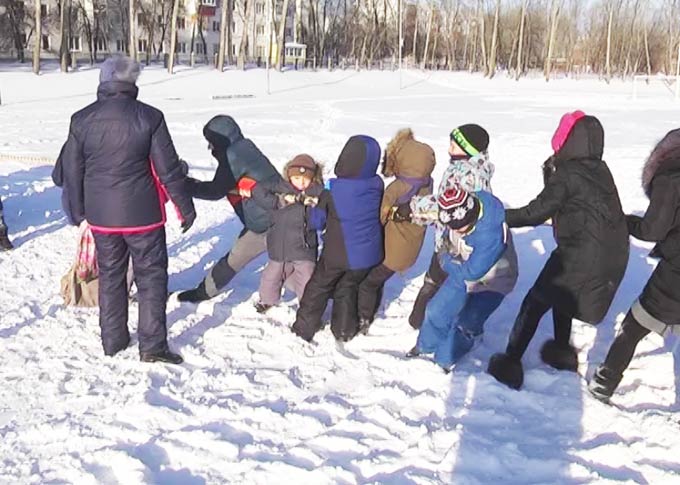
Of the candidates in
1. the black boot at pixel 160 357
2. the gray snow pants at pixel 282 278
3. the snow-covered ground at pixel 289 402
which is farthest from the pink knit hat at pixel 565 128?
the black boot at pixel 160 357

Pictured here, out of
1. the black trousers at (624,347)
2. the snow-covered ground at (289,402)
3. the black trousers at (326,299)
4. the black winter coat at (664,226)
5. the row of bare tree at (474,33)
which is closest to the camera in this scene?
the snow-covered ground at (289,402)

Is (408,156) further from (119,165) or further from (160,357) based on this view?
(160,357)

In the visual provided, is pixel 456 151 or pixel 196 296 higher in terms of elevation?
pixel 456 151

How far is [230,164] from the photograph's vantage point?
4.98 meters

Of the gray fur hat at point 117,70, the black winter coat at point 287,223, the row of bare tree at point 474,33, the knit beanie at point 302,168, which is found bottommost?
the black winter coat at point 287,223

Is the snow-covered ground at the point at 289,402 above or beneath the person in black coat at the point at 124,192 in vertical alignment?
beneath

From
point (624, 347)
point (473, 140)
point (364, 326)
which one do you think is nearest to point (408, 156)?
point (473, 140)

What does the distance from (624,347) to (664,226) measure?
2.37ft

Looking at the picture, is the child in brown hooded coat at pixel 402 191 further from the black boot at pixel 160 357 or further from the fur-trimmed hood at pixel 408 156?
the black boot at pixel 160 357

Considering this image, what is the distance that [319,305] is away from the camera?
4789mm

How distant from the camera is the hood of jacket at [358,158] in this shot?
443 cm

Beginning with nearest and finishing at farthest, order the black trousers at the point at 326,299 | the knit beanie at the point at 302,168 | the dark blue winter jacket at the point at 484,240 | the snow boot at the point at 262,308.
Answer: the dark blue winter jacket at the point at 484,240, the black trousers at the point at 326,299, the knit beanie at the point at 302,168, the snow boot at the point at 262,308

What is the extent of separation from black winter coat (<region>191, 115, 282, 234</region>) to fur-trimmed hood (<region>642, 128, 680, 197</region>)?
2519 mm

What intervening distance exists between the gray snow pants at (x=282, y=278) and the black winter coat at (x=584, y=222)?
1.71m
